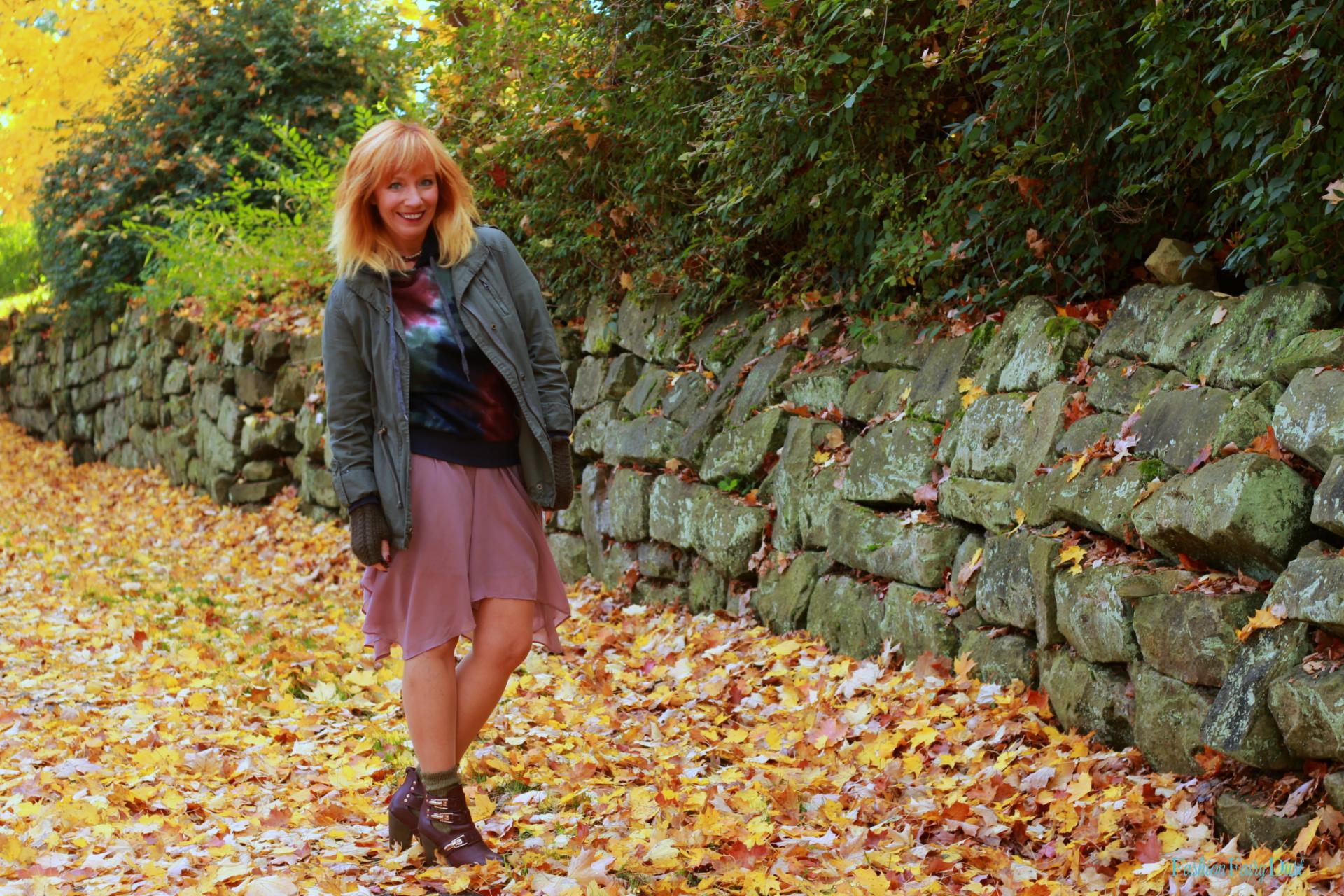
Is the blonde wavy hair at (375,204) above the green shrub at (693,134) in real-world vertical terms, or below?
below

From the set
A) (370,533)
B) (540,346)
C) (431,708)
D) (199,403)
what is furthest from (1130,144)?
(199,403)

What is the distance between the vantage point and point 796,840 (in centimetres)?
366

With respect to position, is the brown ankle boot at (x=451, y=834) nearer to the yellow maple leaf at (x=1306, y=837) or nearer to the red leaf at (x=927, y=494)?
the yellow maple leaf at (x=1306, y=837)

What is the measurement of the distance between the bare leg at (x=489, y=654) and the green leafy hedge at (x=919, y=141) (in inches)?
103

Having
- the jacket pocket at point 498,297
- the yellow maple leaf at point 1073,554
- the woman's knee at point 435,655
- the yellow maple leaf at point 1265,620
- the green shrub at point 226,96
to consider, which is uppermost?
the green shrub at point 226,96

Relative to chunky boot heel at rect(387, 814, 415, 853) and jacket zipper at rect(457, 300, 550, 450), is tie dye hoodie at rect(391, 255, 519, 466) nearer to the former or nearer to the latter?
jacket zipper at rect(457, 300, 550, 450)

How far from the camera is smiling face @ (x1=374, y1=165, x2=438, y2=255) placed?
3.61 meters

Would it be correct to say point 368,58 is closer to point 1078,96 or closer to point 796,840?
point 1078,96

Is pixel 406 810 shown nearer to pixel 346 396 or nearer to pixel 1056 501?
pixel 346 396

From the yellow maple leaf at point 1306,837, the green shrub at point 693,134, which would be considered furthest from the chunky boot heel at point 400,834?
the green shrub at point 693,134

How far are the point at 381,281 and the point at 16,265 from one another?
19510mm

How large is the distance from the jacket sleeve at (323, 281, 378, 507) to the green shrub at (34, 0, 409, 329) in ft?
34.8

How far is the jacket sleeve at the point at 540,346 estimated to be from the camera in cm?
374

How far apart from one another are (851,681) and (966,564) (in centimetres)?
65
